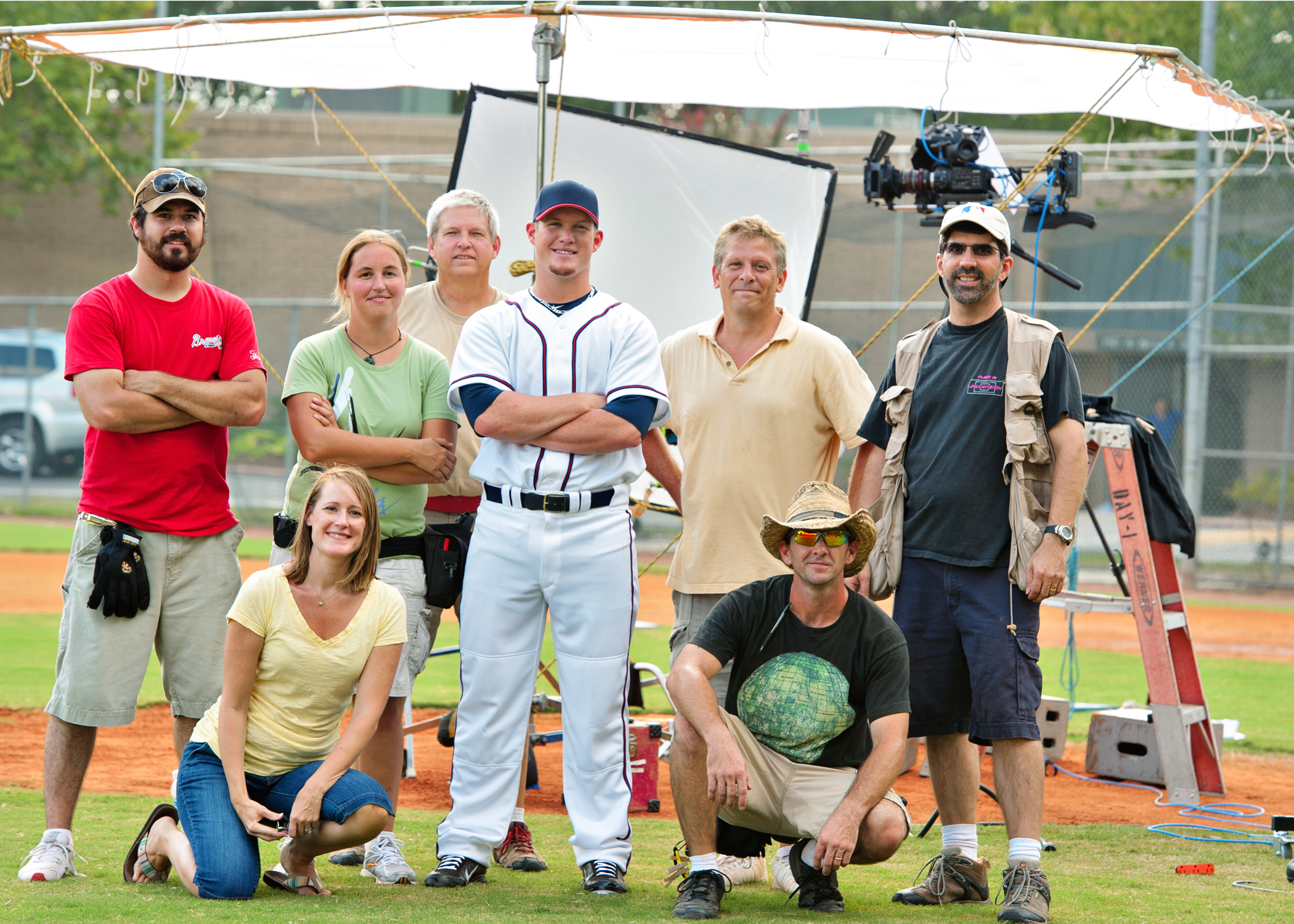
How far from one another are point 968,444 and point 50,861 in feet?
10.1

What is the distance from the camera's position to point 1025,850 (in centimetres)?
406

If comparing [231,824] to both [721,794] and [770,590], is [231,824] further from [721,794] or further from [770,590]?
[770,590]

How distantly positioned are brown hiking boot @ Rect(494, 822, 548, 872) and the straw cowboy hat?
1303 mm

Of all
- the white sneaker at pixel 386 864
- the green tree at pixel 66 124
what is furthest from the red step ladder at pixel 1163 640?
the green tree at pixel 66 124

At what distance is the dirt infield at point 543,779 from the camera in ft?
18.7

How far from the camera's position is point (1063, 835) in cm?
530

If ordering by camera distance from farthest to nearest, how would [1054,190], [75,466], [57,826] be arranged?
[75,466] < [1054,190] < [57,826]

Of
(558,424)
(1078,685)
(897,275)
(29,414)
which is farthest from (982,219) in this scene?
(29,414)

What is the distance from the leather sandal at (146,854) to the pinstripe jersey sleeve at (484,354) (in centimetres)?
149

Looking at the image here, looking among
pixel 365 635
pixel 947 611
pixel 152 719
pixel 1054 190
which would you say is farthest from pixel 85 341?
pixel 1054 190

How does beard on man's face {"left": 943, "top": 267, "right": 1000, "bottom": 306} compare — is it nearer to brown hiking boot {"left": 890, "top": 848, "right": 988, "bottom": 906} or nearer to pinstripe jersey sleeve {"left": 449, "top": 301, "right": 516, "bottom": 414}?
pinstripe jersey sleeve {"left": 449, "top": 301, "right": 516, "bottom": 414}

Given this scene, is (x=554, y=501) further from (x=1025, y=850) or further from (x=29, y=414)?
(x=29, y=414)

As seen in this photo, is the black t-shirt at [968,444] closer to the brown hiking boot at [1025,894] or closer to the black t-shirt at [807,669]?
the black t-shirt at [807,669]

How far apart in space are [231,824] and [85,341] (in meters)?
1.57
